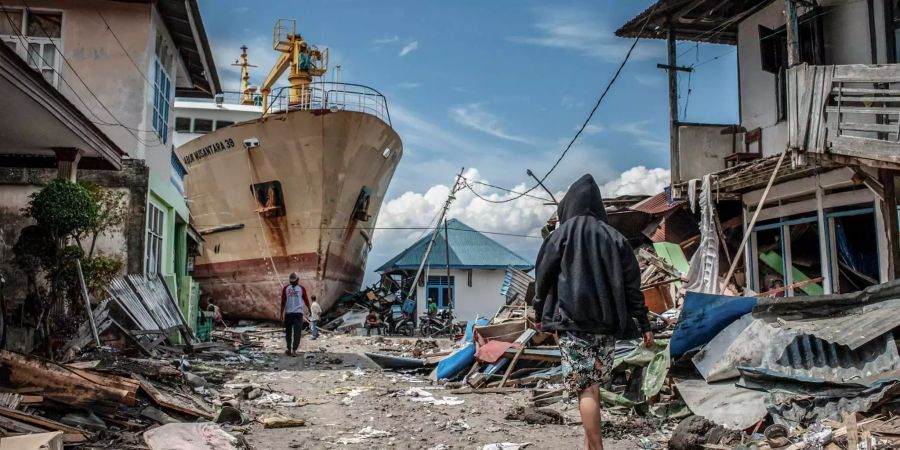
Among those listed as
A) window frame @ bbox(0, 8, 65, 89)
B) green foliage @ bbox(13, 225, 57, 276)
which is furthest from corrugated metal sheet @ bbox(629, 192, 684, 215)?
window frame @ bbox(0, 8, 65, 89)

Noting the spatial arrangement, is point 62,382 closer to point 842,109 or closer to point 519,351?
point 519,351

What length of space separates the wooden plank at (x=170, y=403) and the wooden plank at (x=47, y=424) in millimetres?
1066

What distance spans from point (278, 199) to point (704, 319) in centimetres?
1597

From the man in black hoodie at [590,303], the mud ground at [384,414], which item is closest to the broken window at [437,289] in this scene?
the mud ground at [384,414]

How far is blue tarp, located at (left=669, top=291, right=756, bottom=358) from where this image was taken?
552cm

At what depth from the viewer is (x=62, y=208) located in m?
7.46

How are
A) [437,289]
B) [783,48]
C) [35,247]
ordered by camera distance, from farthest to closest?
[437,289], [783,48], [35,247]

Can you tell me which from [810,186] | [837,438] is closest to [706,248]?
[810,186]

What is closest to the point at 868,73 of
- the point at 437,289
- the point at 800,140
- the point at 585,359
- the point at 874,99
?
the point at 874,99

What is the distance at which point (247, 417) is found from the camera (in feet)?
18.6

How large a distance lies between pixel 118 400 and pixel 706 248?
833cm

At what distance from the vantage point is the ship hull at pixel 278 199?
19.4m

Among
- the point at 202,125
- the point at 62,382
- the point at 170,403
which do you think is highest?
the point at 202,125

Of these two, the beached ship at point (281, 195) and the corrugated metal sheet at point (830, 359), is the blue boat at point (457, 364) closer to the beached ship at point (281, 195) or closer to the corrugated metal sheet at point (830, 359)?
the corrugated metal sheet at point (830, 359)
